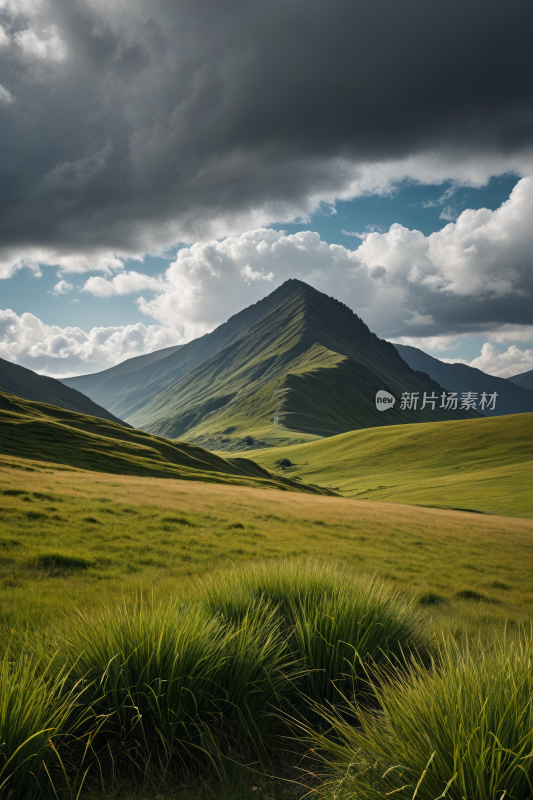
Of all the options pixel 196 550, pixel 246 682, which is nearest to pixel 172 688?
pixel 246 682

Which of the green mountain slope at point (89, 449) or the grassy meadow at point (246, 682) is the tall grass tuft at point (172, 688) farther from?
the green mountain slope at point (89, 449)

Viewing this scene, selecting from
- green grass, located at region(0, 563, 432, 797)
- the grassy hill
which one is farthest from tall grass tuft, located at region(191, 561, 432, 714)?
the grassy hill

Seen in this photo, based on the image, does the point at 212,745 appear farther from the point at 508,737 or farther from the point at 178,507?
the point at 178,507

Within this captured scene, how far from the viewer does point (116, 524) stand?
1553 cm

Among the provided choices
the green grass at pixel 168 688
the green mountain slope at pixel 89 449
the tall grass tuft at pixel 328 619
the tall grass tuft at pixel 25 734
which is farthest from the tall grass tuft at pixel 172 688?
the green mountain slope at pixel 89 449

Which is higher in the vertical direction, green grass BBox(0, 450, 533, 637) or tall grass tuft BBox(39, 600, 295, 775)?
tall grass tuft BBox(39, 600, 295, 775)

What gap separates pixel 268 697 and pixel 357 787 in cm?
144

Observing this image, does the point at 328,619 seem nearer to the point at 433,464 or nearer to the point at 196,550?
the point at 196,550

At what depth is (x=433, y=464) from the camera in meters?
109

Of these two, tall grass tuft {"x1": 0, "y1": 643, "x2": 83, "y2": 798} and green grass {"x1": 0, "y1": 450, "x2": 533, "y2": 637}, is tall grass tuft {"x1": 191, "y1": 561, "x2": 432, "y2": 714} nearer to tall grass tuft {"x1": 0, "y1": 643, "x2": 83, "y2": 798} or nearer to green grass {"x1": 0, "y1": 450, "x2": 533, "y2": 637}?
green grass {"x1": 0, "y1": 450, "x2": 533, "y2": 637}

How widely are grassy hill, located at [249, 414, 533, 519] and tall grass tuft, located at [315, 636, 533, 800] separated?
201ft

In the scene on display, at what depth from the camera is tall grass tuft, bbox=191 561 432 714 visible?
14.5 ft

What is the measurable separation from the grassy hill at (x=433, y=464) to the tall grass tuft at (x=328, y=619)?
5936cm

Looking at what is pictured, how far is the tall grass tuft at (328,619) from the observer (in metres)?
4.41
